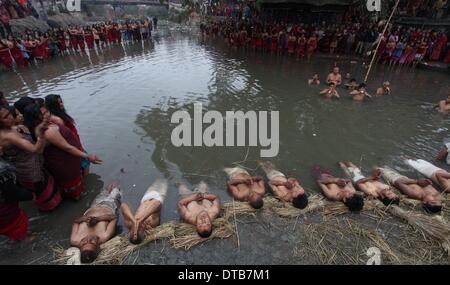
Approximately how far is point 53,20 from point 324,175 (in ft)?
109

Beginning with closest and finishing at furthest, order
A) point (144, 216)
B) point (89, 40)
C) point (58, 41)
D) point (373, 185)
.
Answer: point (144, 216) → point (373, 185) → point (58, 41) → point (89, 40)

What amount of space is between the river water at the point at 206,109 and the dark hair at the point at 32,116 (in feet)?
5.76

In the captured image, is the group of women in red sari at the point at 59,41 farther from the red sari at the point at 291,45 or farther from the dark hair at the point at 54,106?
the red sari at the point at 291,45

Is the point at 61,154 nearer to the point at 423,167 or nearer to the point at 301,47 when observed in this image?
the point at 423,167

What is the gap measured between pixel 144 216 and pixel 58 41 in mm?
17315

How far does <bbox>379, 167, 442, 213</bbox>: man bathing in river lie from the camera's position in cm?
457

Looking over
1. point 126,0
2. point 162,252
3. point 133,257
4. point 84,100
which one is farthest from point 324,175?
point 126,0

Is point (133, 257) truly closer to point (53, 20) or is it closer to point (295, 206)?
point (295, 206)

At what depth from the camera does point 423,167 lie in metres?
5.76

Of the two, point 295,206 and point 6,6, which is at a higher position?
point 6,6

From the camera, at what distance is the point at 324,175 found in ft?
18.0

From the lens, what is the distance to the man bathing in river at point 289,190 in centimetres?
460

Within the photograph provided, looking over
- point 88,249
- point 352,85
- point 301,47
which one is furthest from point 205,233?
point 301,47

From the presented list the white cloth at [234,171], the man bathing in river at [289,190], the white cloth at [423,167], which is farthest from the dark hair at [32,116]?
the white cloth at [423,167]
